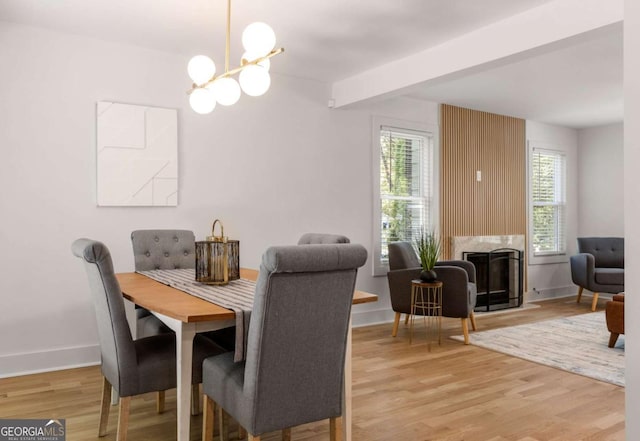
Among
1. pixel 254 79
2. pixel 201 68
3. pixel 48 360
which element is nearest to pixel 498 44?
pixel 254 79

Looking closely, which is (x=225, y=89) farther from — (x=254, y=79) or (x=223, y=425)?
(x=223, y=425)

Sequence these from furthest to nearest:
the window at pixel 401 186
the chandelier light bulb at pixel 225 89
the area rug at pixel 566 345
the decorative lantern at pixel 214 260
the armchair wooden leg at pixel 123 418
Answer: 1. the window at pixel 401 186
2. the area rug at pixel 566 345
3. the decorative lantern at pixel 214 260
4. the chandelier light bulb at pixel 225 89
5. the armchair wooden leg at pixel 123 418

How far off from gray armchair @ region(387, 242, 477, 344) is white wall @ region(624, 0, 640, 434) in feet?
10.6

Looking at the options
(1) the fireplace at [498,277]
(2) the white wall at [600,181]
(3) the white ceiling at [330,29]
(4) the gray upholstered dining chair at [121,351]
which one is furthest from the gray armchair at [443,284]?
(2) the white wall at [600,181]

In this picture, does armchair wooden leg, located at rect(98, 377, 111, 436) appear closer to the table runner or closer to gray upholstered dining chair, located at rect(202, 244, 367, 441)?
the table runner

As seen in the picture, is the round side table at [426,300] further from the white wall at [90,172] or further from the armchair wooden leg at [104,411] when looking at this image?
the armchair wooden leg at [104,411]

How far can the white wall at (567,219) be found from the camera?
702 cm

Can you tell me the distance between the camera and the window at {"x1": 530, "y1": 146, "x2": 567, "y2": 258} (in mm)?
7113

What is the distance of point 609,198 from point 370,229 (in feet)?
13.1

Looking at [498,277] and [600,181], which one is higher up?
[600,181]

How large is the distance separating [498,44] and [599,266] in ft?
14.7

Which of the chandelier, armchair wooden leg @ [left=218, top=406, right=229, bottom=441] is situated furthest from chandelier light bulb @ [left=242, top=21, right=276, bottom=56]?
armchair wooden leg @ [left=218, top=406, right=229, bottom=441]

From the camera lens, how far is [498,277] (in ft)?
20.7
